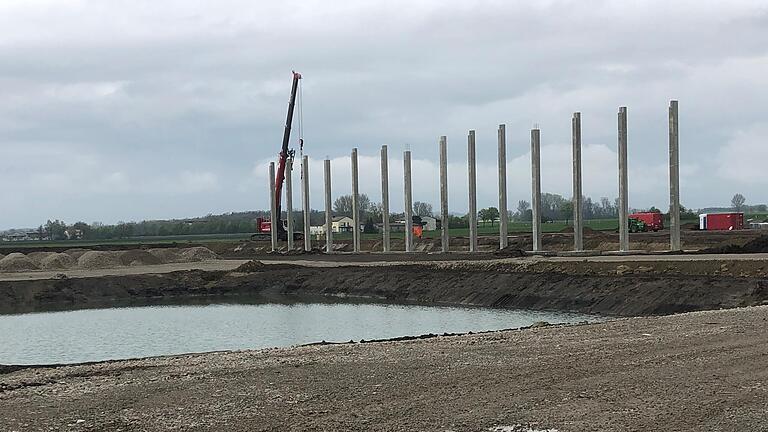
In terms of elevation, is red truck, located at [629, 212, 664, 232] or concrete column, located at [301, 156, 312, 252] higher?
concrete column, located at [301, 156, 312, 252]

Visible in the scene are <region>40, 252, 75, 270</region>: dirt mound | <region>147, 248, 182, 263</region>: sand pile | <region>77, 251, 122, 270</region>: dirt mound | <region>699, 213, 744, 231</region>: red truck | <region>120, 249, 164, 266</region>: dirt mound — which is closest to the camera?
<region>77, 251, 122, 270</region>: dirt mound

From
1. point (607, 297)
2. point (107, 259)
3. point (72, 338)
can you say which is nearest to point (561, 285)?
point (607, 297)

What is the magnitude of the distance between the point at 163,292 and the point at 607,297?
27.1 metres

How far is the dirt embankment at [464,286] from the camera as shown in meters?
29.9

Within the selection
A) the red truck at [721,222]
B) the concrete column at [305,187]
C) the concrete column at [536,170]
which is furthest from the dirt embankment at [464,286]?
the red truck at [721,222]

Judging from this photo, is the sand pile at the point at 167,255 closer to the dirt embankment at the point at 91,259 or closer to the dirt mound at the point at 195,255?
the dirt embankment at the point at 91,259

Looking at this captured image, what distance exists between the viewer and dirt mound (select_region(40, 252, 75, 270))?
2594 inches

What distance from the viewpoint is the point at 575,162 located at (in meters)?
43.7

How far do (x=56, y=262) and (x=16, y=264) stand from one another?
2916 mm

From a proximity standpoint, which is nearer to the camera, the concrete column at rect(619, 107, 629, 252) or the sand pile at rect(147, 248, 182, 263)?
the concrete column at rect(619, 107, 629, 252)

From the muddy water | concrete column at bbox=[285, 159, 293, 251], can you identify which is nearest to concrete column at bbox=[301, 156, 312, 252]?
concrete column at bbox=[285, 159, 293, 251]

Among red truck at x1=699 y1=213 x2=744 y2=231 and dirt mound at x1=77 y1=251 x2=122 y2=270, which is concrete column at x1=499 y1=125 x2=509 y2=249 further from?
red truck at x1=699 y1=213 x2=744 y2=231

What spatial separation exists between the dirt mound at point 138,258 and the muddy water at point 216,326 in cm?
2594

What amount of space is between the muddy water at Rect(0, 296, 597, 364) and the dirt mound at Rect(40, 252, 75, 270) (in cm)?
2588
